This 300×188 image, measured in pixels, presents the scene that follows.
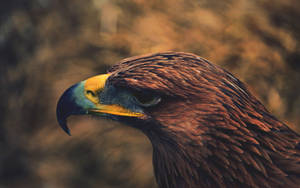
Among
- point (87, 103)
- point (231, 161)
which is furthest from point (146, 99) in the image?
point (231, 161)

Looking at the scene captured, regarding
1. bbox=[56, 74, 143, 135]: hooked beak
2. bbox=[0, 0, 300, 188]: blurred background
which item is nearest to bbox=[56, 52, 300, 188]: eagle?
bbox=[56, 74, 143, 135]: hooked beak

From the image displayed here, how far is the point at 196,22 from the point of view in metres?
3.51

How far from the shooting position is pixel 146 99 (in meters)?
1.77

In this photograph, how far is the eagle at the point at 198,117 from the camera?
1.71 m

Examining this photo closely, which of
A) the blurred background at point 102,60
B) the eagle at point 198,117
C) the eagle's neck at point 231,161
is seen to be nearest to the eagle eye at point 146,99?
the eagle at point 198,117

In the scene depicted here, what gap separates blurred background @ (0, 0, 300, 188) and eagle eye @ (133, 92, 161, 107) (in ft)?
5.26

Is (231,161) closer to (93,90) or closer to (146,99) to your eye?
(146,99)

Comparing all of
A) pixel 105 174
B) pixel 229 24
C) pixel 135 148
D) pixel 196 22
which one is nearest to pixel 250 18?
pixel 229 24

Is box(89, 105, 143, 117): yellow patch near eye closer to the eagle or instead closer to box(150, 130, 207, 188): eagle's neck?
the eagle

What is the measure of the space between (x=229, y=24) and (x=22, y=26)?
2091 millimetres

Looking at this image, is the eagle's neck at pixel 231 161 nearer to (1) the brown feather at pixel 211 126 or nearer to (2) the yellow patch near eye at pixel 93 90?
(1) the brown feather at pixel 211 126

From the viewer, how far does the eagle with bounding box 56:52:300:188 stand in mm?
1709

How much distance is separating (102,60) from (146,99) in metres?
1.83

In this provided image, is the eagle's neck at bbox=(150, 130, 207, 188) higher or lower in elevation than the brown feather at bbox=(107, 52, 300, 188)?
lower
